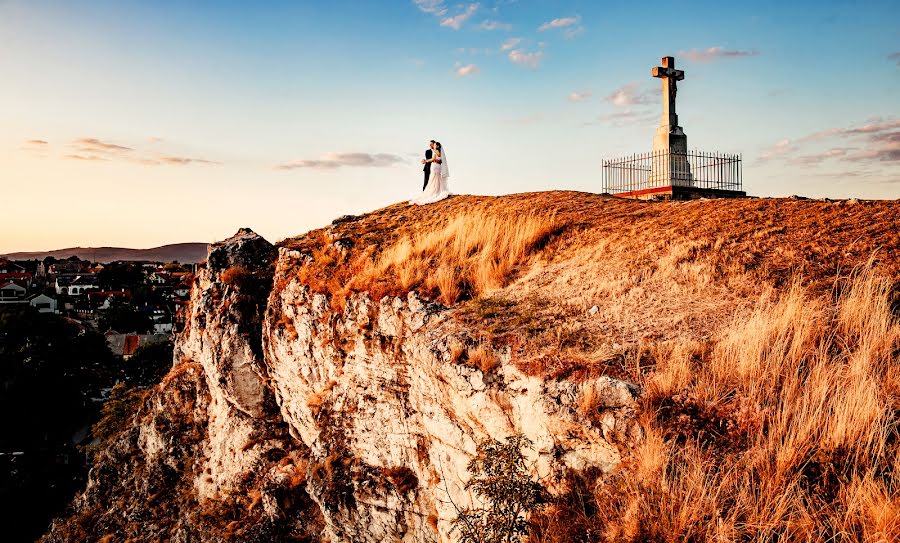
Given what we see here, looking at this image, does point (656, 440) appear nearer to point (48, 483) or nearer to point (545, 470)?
point (545, 470)

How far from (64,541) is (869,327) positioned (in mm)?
20787

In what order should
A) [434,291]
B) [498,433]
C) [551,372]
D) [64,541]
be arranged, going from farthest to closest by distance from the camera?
1. [64,541]
2. [434,291]
3. [498,433]
4. [551,372]

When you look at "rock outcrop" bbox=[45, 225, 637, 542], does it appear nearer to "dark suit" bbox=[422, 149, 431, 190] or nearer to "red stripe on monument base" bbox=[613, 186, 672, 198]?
"dark suit" bbox=[422, 149, 431, 190]

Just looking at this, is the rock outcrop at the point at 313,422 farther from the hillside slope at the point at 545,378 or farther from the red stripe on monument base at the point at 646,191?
the red stripe on monument base at the point at 646,191

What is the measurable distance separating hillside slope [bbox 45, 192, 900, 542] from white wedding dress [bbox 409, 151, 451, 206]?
4.34 feet

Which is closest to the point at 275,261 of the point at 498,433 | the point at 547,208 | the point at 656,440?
the point at 547,208

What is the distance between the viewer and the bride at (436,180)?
18.9 m

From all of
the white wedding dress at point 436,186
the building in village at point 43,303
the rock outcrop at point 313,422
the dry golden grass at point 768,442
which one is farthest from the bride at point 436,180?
the building in village at point 43,303

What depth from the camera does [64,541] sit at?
17.3 metres

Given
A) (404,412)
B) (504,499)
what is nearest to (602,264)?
(404,412)

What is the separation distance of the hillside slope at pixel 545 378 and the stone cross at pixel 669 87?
554 centimetres

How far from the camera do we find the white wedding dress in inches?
747

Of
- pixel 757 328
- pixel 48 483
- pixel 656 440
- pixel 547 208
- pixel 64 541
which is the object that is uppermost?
pixel 547 208

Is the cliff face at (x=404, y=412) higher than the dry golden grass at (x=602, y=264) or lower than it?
lower
